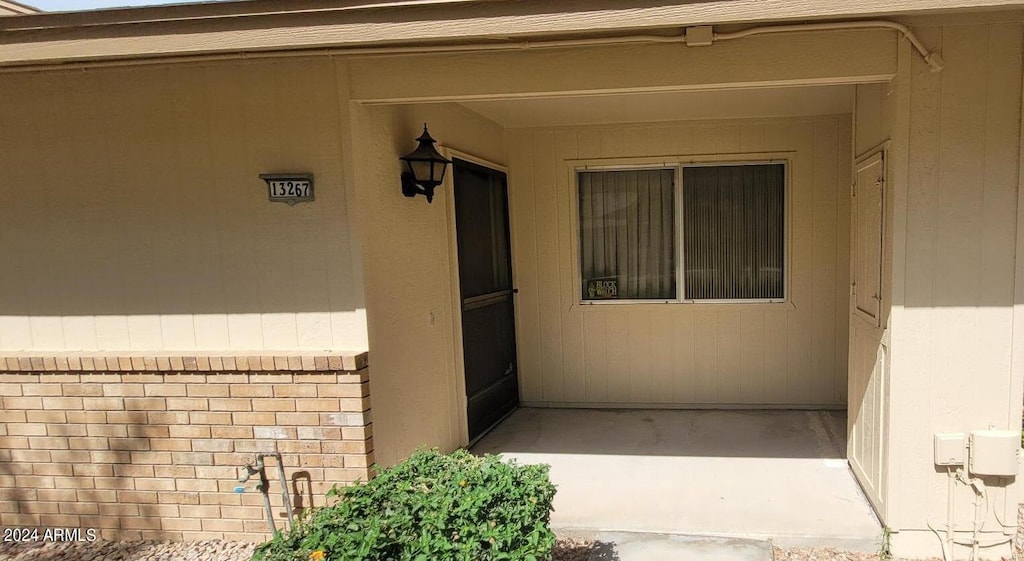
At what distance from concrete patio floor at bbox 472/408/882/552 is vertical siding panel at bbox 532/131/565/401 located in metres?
0.32

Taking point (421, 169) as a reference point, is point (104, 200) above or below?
below

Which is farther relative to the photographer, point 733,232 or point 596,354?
point 596,354

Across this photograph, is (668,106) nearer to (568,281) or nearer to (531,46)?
(568,281)

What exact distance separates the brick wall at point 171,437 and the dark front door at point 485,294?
1.29m

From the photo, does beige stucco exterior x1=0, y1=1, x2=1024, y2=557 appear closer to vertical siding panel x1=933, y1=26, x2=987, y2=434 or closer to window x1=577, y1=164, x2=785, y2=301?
vertical siding panel x1=933, y1=26, x2=987, y2=434

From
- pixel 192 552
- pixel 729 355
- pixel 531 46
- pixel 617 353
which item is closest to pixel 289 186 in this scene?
pixel 531 46

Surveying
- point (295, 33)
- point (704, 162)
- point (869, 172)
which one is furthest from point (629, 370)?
point (295, 33)

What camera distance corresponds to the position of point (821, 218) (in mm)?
4199

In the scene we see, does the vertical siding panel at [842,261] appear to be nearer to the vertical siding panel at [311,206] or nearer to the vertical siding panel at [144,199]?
the vertical siding panel at [311,206]

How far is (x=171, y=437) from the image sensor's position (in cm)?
275

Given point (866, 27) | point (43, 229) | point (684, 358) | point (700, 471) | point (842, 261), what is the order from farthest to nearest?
1. point (684, 358)
2. point (842, 261)
3. point (700, 471)
4. point (43, 229)
5. point (866, 27)

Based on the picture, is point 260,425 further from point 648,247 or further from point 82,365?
point 648,247

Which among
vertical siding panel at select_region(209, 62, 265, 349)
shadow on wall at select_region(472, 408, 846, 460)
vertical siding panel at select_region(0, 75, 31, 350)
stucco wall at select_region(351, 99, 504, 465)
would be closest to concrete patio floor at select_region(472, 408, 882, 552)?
shadow on wall at select_region(472, 408, 846, 460)

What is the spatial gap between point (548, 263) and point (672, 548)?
2.47 metres
